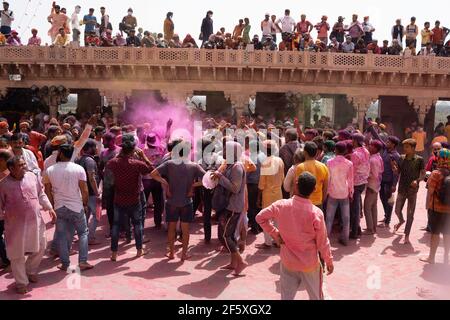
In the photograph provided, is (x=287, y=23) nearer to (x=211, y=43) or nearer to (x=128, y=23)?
(x=211, y=43)

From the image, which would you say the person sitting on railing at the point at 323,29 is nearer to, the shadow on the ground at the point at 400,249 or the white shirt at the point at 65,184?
the shadow on the ground at the point at 400,249

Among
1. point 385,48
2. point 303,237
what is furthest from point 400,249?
point 385,48

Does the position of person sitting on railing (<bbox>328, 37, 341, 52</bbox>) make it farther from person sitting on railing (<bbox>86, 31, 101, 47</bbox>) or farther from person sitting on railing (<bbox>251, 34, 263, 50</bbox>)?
person sitting on railing (<bbox>86, 31, 101, 47</bbox>)

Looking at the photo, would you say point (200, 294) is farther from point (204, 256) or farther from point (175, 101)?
point (175, 101)

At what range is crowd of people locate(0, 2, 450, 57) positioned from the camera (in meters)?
18.8

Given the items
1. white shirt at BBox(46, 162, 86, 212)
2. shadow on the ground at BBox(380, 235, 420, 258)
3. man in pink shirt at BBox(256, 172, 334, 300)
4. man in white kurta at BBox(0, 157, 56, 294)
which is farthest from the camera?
shadow on the ground at BBox(380, 235, 420, 258)

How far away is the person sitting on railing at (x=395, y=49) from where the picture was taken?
18.9 m

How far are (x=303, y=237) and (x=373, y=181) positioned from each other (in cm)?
452

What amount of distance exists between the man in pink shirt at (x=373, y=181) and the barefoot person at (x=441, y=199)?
5.14 feet

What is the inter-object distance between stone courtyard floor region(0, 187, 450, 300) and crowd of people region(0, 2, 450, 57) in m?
13.0

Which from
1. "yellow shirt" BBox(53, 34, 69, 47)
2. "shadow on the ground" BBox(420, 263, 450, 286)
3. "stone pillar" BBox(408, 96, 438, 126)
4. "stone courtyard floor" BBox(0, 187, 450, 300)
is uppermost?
"yellow shirt" BBox(53, 34, 69, 47)

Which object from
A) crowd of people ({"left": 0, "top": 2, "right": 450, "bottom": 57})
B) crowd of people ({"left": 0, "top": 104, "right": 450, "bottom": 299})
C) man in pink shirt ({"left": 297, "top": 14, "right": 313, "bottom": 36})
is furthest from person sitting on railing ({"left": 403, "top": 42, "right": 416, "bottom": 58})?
crowd of people ({"left": 0, "top": 104, "right": 450, "bottom": 299})

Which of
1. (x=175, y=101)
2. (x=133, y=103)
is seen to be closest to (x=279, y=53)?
(x=175, y=101)

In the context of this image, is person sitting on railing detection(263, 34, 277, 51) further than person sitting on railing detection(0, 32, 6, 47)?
No
